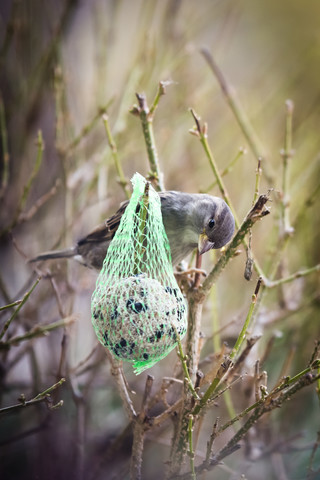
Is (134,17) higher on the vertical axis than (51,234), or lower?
higher

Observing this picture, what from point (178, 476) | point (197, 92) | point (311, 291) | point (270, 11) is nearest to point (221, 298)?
point (311, 291)

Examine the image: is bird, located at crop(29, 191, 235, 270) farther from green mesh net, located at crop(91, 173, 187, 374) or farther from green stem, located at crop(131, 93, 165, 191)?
green mesh net, located at crop(91, 173, 187, 374)

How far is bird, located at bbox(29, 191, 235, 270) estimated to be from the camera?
237 centimetres

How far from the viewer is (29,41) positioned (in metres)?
4.09

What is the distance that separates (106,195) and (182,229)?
88 cm

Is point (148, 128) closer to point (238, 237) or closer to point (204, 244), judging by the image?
point (204, 244)

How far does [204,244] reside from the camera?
2.37m

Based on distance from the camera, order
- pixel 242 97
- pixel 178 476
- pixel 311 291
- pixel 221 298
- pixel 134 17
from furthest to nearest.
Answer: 1. pixel 134 17
2. pixel 242 97
3. pixel 221 298
4. pixel 311 291
5. pixel 178 476

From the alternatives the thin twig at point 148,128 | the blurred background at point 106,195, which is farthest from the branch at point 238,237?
the blurred background at point 106,195

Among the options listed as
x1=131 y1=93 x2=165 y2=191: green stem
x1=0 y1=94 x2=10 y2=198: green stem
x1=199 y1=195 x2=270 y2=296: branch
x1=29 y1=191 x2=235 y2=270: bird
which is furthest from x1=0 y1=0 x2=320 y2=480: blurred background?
x1=199 y1=195 x2=270 y2=296: branch

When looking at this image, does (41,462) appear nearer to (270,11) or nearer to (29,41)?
(29,41)

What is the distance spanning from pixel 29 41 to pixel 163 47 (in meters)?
1.03

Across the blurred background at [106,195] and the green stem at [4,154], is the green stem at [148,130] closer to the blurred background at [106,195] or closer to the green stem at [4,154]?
the blurred background at [106,195]

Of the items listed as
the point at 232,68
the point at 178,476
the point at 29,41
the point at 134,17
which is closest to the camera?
the point at 178,476
